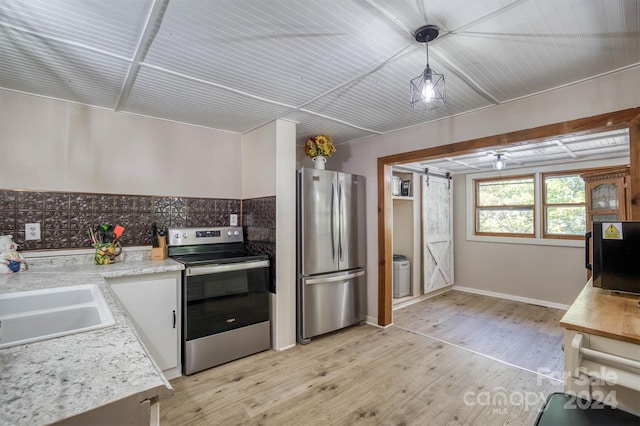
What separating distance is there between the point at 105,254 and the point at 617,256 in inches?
139

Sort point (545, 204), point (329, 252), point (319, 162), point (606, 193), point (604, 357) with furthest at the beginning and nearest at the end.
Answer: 1. point (545, 204)
2. point (606, 193)
3. point (319, 162)
4. point (329, 252)
5. point (604, 357)

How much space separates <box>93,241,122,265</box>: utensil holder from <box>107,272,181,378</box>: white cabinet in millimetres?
415

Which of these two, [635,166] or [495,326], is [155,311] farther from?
[495,326]

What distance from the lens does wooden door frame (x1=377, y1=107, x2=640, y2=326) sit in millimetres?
1882

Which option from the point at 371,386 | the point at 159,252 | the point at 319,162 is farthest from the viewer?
the point at 319,162

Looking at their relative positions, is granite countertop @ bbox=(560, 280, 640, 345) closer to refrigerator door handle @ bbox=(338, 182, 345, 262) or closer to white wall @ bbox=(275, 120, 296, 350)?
refrigerator door handle @ bbox=(338, 182, 345, 262)

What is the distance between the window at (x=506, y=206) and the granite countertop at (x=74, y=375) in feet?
17.7

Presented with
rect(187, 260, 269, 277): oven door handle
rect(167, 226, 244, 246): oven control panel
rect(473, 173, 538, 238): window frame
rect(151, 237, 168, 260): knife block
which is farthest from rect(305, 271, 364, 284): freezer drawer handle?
rect(473, 173, 538, 238): window frame

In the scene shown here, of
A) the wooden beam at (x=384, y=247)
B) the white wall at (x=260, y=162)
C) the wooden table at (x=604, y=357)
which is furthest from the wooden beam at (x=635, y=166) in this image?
the white wall at (x=260, y=162)

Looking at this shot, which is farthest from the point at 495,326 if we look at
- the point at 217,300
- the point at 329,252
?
the point at 217,300

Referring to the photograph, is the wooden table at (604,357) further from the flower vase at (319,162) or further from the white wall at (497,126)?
the flower vase at (319,162)

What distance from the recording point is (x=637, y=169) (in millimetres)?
1863

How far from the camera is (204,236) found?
9.80 ft

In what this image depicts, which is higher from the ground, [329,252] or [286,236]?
[286,236]
